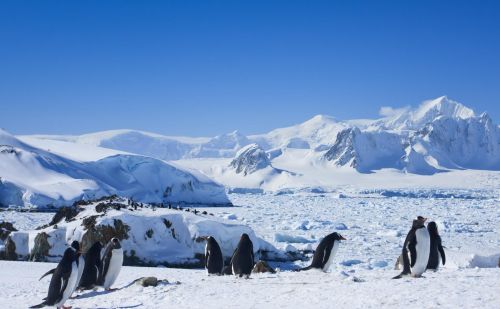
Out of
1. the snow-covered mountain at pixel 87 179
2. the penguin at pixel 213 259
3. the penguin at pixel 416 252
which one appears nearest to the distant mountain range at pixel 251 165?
the snow-covered mountain at pixel 87 179

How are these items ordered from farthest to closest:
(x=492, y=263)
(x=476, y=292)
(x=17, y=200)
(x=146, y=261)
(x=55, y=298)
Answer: (x=17, y=200) → (x=146, y=261) → (x=492, y=263) → (x=55, y=298) → (x=476, y=292)

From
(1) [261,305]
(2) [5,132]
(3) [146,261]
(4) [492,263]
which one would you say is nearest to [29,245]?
(3) [146,261]

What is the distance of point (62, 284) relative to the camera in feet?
21.1

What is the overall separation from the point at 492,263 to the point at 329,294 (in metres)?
6.84

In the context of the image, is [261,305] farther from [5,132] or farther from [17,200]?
[5,132]

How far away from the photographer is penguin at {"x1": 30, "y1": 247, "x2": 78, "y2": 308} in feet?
21.1

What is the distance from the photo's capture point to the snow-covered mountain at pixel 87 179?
33.8 metres

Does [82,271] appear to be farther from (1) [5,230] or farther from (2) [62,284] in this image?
(1) [5,230]

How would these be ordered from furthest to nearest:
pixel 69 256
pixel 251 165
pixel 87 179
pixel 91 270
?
pixel 251 165
pixel 87 179
pixel 91 270
pixel 69 256

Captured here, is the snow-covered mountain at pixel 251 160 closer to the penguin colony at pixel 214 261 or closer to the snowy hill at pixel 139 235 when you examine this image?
the snowy hill at pixel 139 235

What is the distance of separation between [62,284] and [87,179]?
32181mm

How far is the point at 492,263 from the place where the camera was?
439 inches

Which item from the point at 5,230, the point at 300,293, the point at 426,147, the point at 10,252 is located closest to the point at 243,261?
the point at 300,293

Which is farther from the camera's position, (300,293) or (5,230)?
(5,230)
